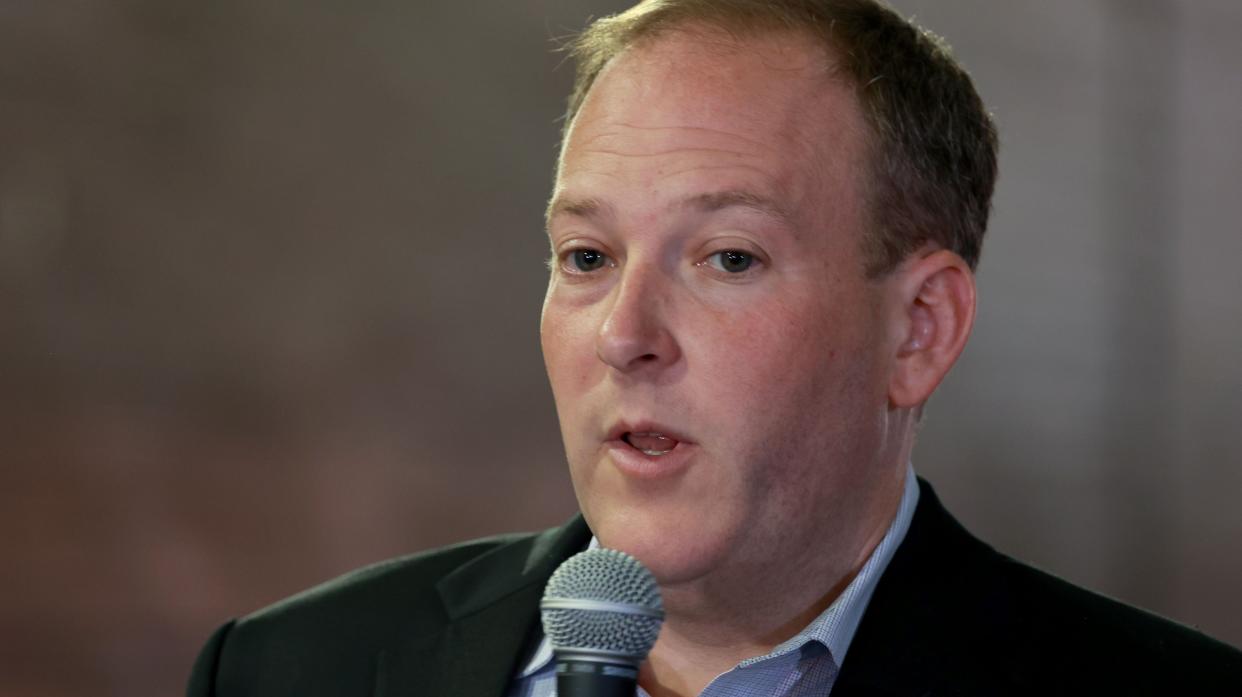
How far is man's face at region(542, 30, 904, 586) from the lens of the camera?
189cm

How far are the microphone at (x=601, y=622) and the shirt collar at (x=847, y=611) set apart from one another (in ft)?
1.75

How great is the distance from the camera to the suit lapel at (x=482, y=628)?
2145 mm

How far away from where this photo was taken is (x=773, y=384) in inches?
75.5

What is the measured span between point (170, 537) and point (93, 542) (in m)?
0.15

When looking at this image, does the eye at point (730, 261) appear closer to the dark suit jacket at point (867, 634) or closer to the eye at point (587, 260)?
the eye at point (587, 260)

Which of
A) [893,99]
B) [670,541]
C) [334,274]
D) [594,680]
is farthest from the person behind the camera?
[334,274]

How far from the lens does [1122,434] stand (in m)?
3.98

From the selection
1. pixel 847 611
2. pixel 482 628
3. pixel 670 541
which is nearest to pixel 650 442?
pixel 670 541

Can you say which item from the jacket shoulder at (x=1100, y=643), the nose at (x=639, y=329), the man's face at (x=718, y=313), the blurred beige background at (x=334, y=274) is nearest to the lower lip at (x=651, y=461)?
the man's face at (x=718, y=313)

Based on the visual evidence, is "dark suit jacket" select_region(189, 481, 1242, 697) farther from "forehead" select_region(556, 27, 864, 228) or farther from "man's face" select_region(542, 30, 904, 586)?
"forehead" select_region(556, 27, 864, 228)

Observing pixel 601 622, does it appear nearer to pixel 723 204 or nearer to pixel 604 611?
pixel 604 611

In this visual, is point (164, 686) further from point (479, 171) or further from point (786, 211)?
point (786, 211)

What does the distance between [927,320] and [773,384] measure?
0.39 metres

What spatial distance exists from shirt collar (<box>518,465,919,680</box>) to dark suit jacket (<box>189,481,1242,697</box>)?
21 millimetres
